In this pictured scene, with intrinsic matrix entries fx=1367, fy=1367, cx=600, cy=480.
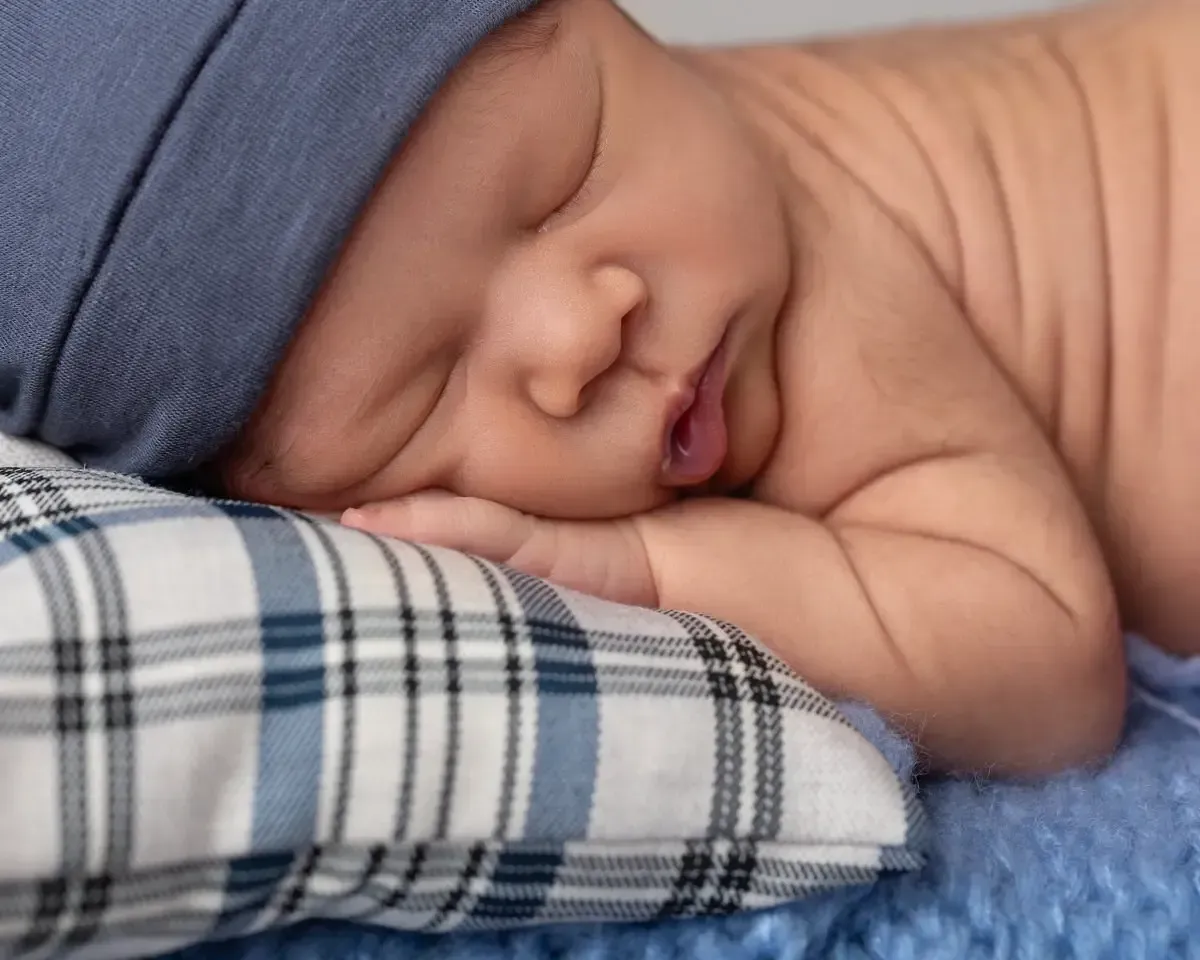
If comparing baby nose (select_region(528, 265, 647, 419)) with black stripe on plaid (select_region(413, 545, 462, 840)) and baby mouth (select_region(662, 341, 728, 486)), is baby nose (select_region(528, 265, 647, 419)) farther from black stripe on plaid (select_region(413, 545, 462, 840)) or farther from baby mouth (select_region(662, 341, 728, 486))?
black stripe on plaid (select_region(413, 545, 462, 840))

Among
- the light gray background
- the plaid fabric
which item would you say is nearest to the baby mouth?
the plaid fabric

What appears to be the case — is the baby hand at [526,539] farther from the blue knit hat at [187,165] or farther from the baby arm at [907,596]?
the blue knit hat at [187,165]

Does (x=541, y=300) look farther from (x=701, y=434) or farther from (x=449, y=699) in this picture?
(x=449, y=699)

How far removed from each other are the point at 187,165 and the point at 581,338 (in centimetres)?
24

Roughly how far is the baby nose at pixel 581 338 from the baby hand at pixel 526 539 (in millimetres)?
77

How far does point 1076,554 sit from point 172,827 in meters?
0.62

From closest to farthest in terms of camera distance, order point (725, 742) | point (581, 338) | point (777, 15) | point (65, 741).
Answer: point (65, 741), point (725, 742), point (581, 338), point (777, 15)

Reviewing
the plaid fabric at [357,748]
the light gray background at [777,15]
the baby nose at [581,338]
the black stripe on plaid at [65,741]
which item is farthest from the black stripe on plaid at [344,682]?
the light gray background at [777,15]

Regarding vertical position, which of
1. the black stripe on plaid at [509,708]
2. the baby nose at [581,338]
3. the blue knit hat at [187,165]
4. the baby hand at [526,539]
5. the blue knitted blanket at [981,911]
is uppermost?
the blue knit hat at [187,165]

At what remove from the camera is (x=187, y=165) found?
75 centimetres

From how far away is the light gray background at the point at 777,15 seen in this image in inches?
68.2

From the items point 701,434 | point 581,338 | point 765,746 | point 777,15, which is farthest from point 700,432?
point 777,15

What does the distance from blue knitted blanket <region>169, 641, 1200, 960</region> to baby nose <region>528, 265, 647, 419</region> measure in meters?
0.26

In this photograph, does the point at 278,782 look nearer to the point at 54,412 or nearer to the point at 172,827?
the point at 172,827
